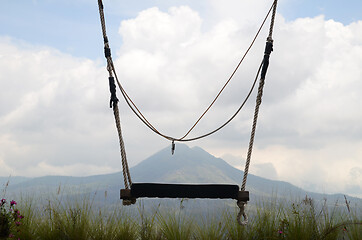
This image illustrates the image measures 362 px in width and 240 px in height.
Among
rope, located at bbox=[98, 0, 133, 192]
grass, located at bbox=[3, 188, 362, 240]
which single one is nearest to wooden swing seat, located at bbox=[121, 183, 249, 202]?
rope, located at bbox=[98, 0, 133, 192]

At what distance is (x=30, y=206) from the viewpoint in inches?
215

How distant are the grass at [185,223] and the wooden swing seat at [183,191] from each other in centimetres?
83

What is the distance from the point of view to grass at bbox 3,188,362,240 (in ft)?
16.1

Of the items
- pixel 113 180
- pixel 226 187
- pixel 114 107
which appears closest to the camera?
pixel 226 187

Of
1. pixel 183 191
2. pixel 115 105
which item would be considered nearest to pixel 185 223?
pixel 183 191

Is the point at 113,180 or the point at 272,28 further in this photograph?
the point at 113,180

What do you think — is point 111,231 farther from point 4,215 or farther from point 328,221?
point 328,221

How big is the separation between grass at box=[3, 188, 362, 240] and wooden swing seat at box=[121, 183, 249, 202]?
2.71 feet

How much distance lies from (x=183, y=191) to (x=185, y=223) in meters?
1.09

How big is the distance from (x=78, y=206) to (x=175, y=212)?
4.07 ft

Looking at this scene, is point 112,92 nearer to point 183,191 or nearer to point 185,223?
point 183,191

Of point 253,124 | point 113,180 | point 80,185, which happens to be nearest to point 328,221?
point 253,124

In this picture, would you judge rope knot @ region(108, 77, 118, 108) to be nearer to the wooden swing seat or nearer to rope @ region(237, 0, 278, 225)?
the wooden swing seat

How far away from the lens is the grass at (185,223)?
491 centimetres
